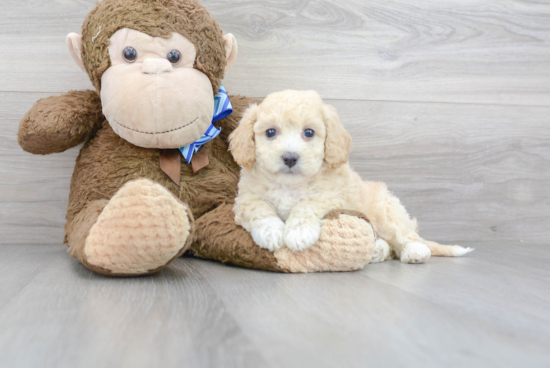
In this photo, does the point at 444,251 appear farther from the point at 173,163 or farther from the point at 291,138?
the point at 173,163

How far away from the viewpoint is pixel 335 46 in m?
1.58

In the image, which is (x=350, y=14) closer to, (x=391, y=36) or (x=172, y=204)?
(x=391, y=36)

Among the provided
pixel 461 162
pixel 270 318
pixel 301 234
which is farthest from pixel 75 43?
pixel 461 162

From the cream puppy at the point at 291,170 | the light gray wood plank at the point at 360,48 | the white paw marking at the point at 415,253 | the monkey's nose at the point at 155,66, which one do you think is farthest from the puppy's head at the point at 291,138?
the light gray wood plank at the point at 360,48

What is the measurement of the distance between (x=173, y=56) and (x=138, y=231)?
506 mm

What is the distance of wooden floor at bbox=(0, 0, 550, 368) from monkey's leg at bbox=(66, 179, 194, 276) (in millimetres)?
46

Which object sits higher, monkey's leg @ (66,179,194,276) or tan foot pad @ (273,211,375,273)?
monkey's leg @ (66,179,194,276)

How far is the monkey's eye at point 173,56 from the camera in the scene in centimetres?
115

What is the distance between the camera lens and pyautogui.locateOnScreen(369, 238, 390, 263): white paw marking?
1.24 m

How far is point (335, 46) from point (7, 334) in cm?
130

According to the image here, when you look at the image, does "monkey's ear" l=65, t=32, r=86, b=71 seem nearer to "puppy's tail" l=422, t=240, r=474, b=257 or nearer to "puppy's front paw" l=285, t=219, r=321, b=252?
"puppy's front paw" l=285, t=219, r=321, b=252

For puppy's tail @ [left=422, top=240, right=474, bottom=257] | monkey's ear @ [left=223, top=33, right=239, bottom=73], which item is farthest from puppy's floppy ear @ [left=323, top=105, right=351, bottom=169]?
puppy's tail @ [left=422, top=240, right=474, bottom=257]

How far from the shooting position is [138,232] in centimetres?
86

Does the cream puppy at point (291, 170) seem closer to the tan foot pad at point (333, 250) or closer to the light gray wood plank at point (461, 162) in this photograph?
the tan foot pad at point (333, 250)
